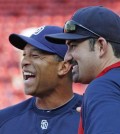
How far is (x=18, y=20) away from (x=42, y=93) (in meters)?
4.01

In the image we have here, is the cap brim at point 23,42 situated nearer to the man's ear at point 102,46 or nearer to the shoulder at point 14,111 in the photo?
the shoulder at point 14,111

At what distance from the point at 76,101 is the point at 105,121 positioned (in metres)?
1.15

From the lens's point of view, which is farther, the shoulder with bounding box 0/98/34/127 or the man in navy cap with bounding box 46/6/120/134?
the shoulder with bounding box 0/98/34/127

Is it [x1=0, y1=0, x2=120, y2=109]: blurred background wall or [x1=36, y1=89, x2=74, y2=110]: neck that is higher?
[x1=36, y1=89, x2=74, y2=110]: neck

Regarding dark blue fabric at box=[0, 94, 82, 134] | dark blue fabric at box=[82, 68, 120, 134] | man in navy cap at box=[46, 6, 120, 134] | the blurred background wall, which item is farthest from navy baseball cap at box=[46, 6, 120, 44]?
the blurred background wall

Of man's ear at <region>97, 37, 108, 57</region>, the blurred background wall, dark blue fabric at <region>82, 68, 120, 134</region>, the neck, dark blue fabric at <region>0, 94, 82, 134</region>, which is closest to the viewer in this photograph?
dark blue fabric at <region>82, 68, 120, 134</region>

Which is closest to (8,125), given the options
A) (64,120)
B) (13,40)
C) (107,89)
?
(64,120)

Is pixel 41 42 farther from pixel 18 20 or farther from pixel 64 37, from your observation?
pixel 18 20

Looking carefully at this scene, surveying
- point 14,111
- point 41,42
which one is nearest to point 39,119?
point 14,111

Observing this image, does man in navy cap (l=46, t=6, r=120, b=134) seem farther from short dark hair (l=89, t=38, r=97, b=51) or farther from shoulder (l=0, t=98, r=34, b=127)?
shoulder (l=0, t=98, r=34, b=127)

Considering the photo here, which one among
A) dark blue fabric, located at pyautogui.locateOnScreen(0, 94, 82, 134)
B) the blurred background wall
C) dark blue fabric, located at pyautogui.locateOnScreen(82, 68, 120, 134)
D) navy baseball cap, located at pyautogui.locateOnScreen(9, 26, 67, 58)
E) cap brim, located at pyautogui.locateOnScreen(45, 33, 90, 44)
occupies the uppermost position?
cap brim, located at pyautogui.locateOnScreen(45, 33, 90, 44)

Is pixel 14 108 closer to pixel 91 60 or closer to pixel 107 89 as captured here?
pixel 91 60

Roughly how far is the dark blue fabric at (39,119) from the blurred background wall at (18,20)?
107 inches

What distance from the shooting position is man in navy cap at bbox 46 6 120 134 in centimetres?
146
